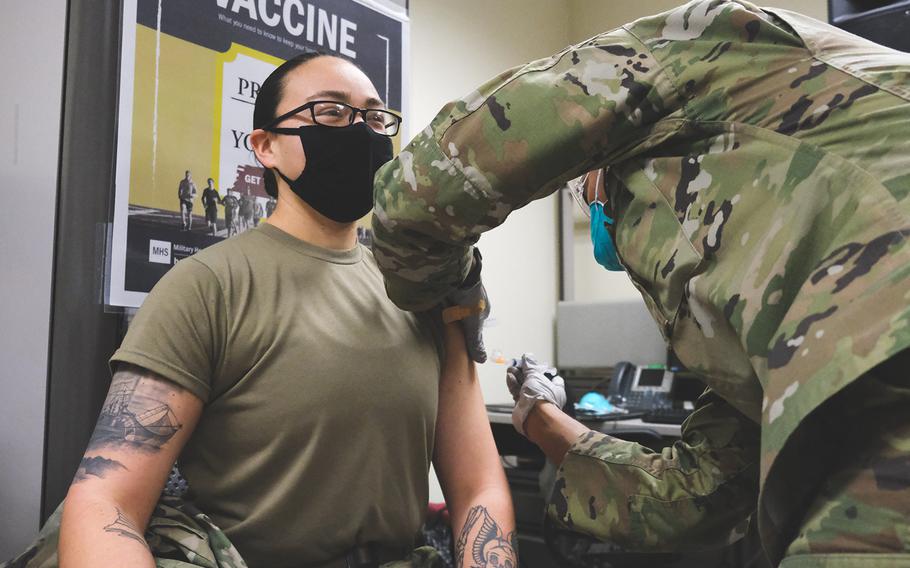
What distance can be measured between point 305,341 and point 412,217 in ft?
1.45

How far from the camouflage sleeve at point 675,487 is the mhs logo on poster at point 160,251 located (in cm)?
86

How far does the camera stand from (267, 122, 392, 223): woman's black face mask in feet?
4.46

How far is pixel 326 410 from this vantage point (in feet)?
3.99

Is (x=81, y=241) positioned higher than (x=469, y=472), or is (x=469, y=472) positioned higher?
(x=81, y=241)

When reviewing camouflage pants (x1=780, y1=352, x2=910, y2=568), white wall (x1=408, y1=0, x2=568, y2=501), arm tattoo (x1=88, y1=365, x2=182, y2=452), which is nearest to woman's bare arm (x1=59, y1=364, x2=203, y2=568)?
arm tattoo (x1=88, y1=365, x2=182, y2=452)

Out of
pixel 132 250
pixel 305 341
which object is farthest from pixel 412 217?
pixel 132 250

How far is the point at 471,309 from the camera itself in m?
1.42

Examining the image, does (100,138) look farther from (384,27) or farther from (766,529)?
(766,529)

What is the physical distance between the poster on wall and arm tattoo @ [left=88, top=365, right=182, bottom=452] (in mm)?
320

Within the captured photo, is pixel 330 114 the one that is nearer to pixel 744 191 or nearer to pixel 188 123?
pixel 188 123

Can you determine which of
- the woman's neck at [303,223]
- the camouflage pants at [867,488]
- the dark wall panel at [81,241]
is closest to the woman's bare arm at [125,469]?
the dark wall panel at [81,241]

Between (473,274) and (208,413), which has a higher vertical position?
(473,274)

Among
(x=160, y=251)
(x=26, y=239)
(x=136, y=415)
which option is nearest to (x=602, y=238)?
(x=136, y=415)

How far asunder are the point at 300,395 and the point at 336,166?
43 cm
